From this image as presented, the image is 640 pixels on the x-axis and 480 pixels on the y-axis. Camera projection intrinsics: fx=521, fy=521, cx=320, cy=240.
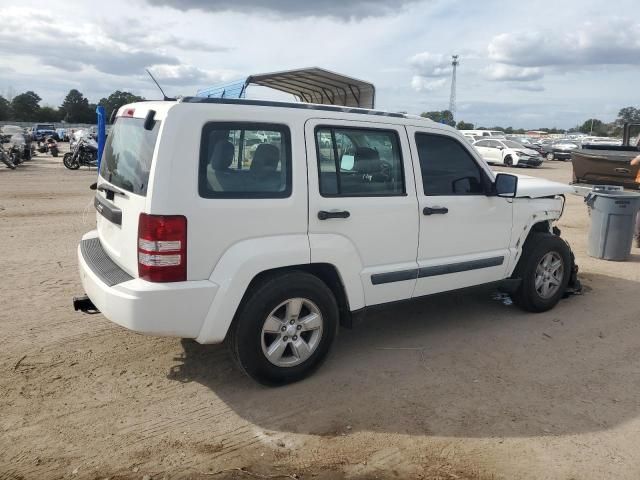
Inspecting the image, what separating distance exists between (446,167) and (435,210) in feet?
1.47

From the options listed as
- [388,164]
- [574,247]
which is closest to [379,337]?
[388,164]

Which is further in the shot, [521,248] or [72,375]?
[521,248]

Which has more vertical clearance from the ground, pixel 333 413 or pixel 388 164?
pixel 388 164

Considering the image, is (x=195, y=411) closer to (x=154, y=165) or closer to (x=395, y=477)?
(x=395, y=477)

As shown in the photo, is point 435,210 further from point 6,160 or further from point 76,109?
point 76,109

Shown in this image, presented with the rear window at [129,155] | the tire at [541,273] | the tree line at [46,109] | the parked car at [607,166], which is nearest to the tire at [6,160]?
the rear window at [129,155]

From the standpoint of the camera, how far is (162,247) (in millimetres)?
3092

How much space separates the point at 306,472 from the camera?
283cm

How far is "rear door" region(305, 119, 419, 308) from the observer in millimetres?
3639

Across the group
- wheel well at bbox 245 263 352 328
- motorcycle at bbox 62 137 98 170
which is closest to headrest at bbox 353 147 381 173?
wheel well at bbox 245 263 352 328

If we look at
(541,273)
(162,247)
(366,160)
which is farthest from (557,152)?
(162,247)

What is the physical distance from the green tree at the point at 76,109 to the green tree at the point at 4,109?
328 inches

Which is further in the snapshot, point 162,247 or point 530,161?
point 530,161

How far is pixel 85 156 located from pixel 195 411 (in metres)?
19.4
